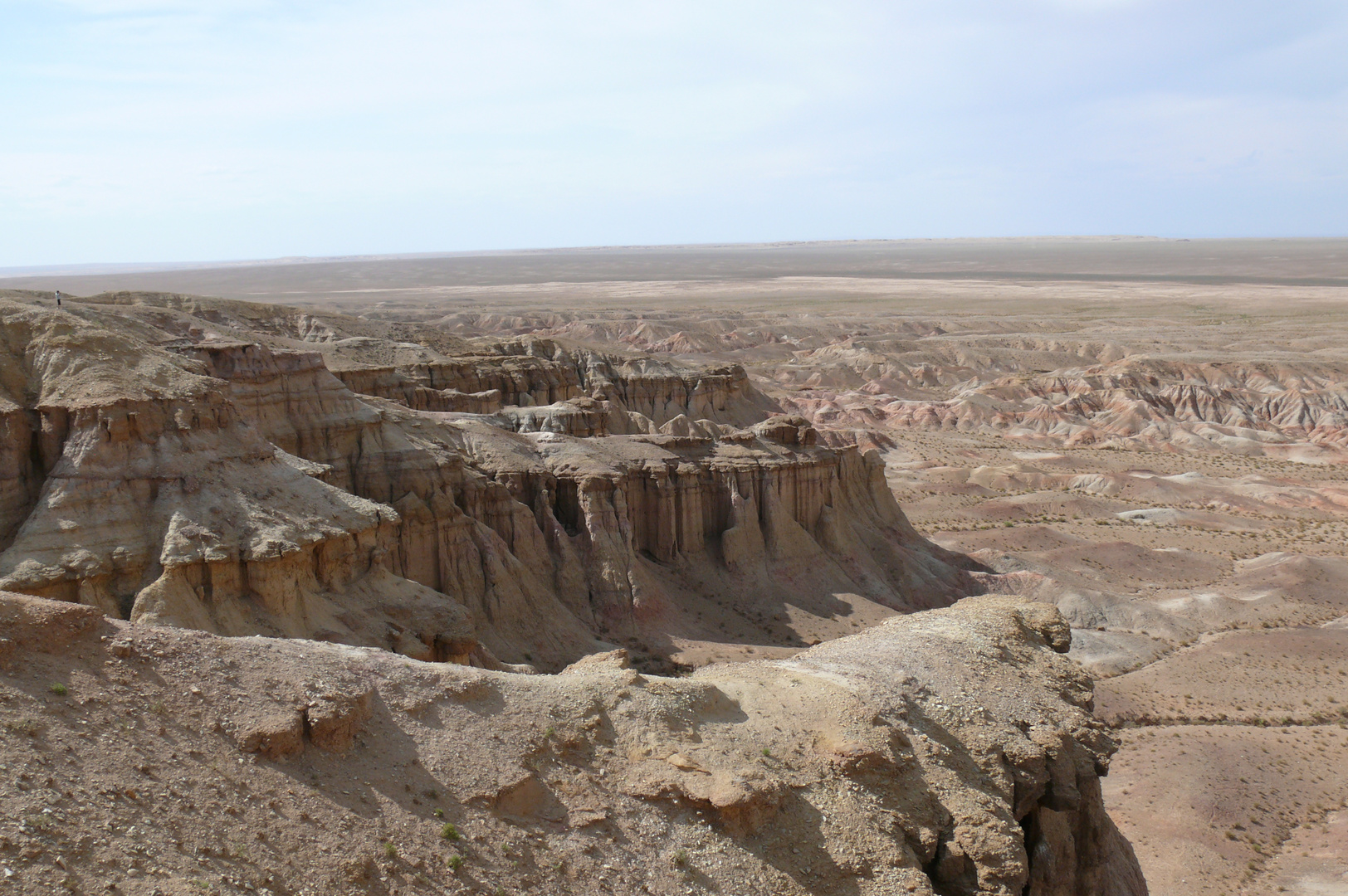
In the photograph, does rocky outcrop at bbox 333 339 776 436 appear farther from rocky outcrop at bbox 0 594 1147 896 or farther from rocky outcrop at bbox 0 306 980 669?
rocky outcrop at bbox 0 594 1147 896

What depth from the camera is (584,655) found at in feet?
96.8

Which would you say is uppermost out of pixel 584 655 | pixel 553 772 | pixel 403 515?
pixel 403 515

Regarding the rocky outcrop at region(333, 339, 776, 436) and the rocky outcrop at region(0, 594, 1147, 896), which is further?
the rocky outcrop at region(333, 339, 776, 436)

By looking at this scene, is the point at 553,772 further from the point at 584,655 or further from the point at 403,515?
the point at 403,515

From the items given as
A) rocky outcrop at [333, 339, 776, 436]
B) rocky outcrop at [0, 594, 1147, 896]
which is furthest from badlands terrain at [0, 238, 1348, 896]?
rocky outcrop at [333, 339, 776, 436]

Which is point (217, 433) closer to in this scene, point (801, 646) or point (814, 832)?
point (814, 832)

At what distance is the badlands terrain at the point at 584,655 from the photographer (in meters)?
13.0

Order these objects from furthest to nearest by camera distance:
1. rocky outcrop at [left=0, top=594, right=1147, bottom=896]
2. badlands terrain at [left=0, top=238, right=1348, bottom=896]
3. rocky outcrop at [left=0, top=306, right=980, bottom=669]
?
1. rocky outcrop at [left=0, top=306, right=980, bottom=669]
2. badlands terrain at [left=0, top=238, right=1348, bottom=896]
3. rocky outcrop at [left=0, top=594, right=1147, bottom=896]

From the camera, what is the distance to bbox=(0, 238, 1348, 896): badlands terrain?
13.0 metres

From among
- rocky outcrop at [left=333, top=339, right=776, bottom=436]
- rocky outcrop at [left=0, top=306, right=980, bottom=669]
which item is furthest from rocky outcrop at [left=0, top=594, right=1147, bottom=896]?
rocky outcrop at [left=333, top=339, right=776, bottom=436]

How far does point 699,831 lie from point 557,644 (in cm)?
1537

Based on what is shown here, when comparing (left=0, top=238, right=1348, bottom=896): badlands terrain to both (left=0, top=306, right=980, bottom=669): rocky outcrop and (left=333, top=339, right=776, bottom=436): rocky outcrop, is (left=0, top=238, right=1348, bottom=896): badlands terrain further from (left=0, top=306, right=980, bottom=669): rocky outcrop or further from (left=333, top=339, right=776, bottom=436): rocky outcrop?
(left=333, top=339, right=776, bottom=436): rocky outcrop

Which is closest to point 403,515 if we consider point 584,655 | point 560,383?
point 584,655

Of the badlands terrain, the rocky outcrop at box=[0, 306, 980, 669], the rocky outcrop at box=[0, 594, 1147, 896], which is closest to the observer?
the rocky outcrop at box=[0, 594, 1147, 896]
